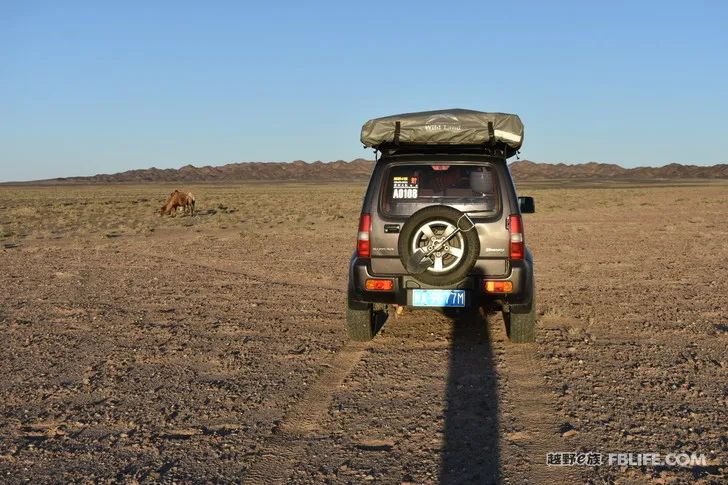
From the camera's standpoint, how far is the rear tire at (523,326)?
270 inches

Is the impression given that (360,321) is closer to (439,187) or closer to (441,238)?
(441,238)

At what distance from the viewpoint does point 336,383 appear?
5.83 meters

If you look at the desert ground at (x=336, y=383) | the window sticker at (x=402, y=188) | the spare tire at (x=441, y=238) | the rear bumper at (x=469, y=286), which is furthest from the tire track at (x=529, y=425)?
the window sticker at (x=402, y=188)

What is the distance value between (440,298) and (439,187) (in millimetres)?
1060

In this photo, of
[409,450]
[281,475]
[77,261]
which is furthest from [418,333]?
[77,261]

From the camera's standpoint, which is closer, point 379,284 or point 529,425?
point 529,425

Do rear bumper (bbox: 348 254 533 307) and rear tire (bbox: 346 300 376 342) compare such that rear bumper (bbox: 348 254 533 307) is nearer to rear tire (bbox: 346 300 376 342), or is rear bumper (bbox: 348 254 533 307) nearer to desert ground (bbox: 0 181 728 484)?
rear tire (bbox: 346 300 376 342)

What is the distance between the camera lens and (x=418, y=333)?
766 centimetres

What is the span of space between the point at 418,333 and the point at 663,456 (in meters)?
3.64

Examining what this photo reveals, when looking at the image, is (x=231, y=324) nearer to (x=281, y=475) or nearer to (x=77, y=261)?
(x=281, y=475)

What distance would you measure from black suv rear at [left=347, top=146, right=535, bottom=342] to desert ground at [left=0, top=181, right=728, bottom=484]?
59 centimetres

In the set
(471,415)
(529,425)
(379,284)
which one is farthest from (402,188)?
(529,425)

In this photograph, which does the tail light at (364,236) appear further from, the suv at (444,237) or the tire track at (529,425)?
the tire track at (529,425)

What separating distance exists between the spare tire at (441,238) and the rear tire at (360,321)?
87 centimetres
